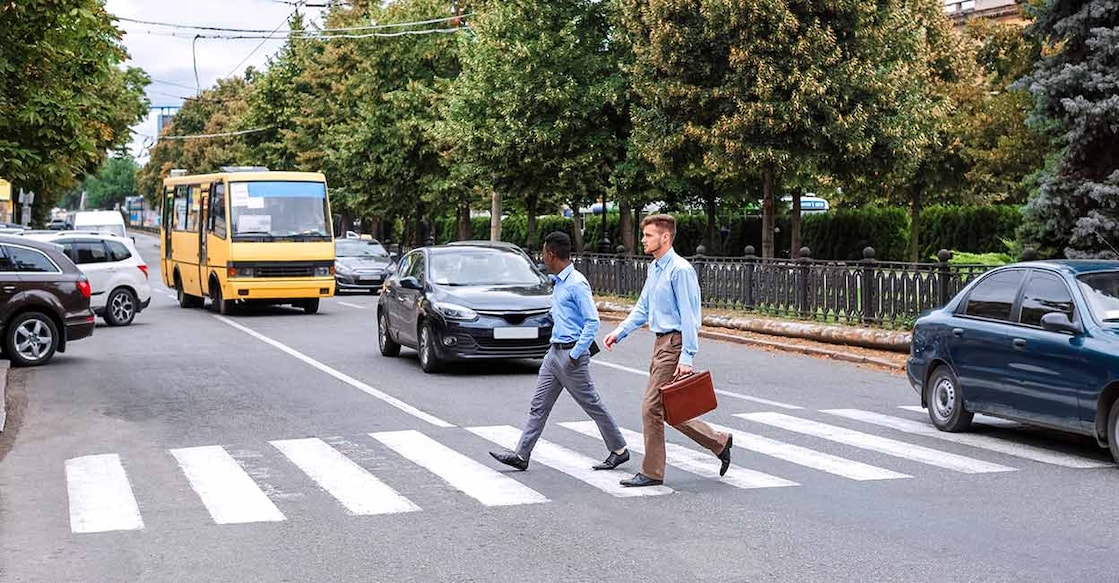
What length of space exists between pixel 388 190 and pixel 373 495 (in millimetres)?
42575

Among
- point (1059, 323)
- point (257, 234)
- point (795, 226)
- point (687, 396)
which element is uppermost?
point (795, 226)

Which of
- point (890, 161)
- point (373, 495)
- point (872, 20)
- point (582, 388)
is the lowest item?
point (373, 495)

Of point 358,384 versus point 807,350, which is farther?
point 807,350

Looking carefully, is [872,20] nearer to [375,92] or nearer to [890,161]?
[890,161]

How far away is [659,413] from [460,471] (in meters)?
1.68

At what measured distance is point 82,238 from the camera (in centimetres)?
2641

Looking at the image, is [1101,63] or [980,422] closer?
[980,422]

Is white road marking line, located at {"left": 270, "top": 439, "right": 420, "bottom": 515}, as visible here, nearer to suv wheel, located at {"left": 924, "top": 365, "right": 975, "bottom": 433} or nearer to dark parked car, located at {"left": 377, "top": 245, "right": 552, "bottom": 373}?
suv wheel, located at {"left": 924, "top": 365, "right": 975, "bottom": 433}

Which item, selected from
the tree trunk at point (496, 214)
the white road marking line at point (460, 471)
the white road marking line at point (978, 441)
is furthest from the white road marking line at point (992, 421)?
the tree trunk at point (496, 214)

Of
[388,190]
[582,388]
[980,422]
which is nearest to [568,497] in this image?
[582,388]

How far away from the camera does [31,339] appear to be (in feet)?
61.6

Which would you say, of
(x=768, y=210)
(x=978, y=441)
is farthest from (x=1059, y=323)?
(x=768, y=210)

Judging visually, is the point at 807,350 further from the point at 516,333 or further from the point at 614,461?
the point at 614,461

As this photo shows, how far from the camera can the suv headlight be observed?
16.8 metres
